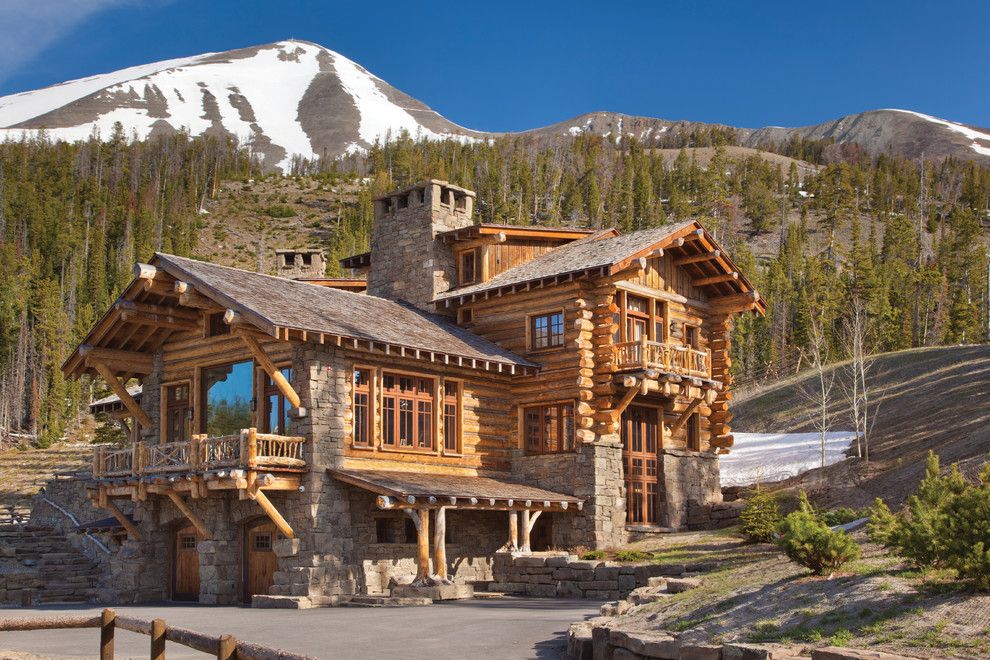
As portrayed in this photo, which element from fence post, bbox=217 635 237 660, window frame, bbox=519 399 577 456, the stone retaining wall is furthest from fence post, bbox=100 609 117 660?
window frame, bbox=519 399 577 456

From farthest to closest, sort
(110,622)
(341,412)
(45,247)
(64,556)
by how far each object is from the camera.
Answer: (45,247) → (64,556) → (341,412) → (110,622)

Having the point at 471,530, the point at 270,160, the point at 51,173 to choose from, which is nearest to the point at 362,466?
the point at 471,530

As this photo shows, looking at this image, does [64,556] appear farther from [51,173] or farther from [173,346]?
[51,173]

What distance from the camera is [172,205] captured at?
120m

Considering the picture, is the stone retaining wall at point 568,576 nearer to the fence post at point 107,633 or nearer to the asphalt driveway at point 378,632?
the asphalt driveway at point 378,632

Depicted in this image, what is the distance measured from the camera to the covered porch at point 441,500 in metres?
24.3

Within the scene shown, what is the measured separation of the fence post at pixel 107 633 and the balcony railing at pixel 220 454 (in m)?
10.8

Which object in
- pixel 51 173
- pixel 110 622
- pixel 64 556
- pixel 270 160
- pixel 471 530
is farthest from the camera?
pixel 270 160

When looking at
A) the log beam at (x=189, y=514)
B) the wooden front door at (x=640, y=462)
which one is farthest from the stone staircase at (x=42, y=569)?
the wooden front door at (x=640, y=462)

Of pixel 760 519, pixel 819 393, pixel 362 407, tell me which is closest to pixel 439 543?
pixel 362 407

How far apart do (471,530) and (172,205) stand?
3931 inches

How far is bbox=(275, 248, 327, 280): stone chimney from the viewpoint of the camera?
4484 centimetres

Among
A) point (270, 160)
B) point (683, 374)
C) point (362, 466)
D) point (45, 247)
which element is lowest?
point (362, 466)

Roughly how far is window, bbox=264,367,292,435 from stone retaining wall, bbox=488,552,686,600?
6.35 meters
